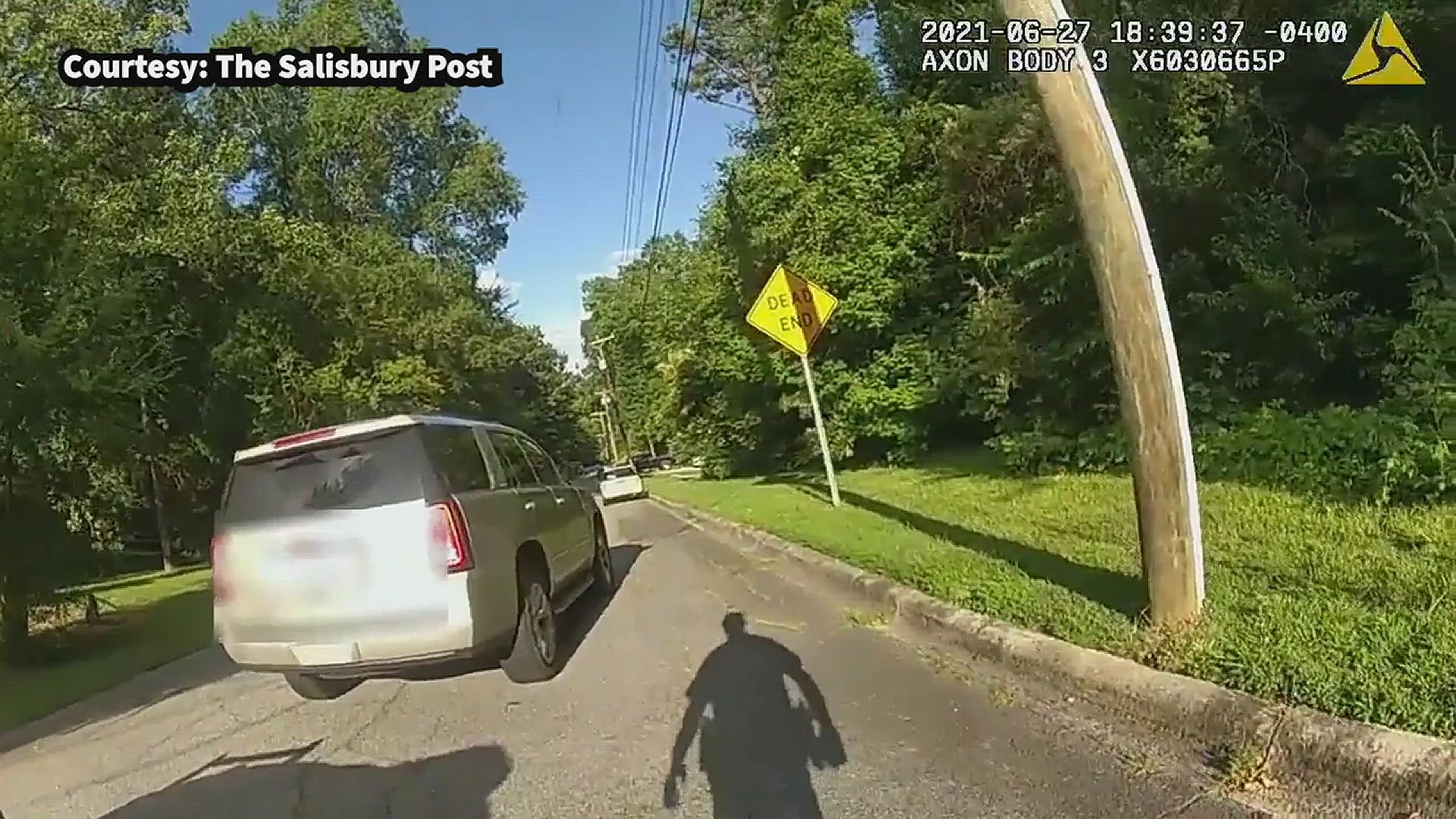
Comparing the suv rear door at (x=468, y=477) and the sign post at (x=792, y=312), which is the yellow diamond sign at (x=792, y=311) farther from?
the suv rear door at (x=468, y=477)

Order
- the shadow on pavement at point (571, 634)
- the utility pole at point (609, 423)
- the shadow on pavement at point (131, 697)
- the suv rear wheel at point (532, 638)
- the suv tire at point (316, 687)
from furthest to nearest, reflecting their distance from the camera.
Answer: the utility pole at point (609, 423) < the shadow on pavement at point (131, 697) < the shadow on pavement at point (571, 634) < the suv tire at point (316, 687) < the suv rear wheel at point (532, 638)

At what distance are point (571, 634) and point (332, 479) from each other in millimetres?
3214

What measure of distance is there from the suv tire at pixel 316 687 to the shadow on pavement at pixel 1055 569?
5.10 meters

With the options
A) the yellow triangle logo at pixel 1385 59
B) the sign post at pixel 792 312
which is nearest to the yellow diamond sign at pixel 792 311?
the sign post at pixel 792 312

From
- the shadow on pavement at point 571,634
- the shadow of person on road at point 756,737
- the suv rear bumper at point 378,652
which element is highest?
the suv rear bumper at point 378,652

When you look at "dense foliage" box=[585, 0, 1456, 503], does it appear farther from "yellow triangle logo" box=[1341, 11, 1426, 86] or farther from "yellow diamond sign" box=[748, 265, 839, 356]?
"yellow diamond sign" box=[748, 265, 839, 356]

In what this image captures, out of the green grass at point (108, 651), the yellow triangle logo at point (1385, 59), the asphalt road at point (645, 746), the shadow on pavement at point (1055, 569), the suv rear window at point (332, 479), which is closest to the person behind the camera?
the asphalt road at point (645, 746)

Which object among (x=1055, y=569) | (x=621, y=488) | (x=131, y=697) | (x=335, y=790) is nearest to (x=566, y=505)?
(x=131, y=697)

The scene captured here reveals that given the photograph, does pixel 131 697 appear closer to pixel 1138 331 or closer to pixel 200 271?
pixel 1138 331

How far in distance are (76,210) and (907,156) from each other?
15.4 metres

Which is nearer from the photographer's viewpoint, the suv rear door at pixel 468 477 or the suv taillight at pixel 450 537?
the suv taillight at pixel 450 537

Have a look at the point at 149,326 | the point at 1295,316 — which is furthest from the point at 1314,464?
the point at 149,326

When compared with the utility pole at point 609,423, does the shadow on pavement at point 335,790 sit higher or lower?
lower

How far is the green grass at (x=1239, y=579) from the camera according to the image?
4906mm
